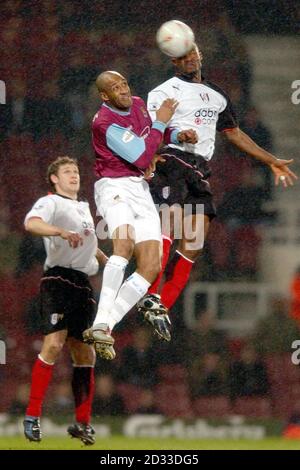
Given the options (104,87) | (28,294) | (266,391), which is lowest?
(266,391)

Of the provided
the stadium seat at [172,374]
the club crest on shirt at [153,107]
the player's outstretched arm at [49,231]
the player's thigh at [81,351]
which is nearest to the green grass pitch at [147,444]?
the stadium seat at [172,374]

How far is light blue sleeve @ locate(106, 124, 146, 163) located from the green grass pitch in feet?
6.83

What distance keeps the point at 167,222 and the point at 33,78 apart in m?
2.72

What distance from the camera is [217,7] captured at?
10562mm

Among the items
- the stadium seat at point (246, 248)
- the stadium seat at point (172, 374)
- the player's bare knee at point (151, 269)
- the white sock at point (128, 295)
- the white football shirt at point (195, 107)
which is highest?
the white football shirt at point (195, 107)

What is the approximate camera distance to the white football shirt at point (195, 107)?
26.1ft

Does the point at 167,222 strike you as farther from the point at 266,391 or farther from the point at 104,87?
the point at 266,391

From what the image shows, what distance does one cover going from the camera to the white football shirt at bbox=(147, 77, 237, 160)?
796cm

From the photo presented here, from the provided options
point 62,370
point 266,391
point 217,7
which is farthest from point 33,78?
point 266,391

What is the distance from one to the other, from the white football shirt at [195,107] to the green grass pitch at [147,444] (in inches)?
83.3

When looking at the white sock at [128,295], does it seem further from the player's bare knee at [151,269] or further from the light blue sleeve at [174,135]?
the light blue sleeve at [174,135]

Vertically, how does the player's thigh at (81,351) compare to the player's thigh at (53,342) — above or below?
below

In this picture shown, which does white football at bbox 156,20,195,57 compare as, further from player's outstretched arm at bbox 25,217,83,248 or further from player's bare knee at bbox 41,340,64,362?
player's bare knee at bbox 41,340,64,362

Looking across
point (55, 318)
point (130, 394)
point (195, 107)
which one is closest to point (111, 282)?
point (55, 318)
